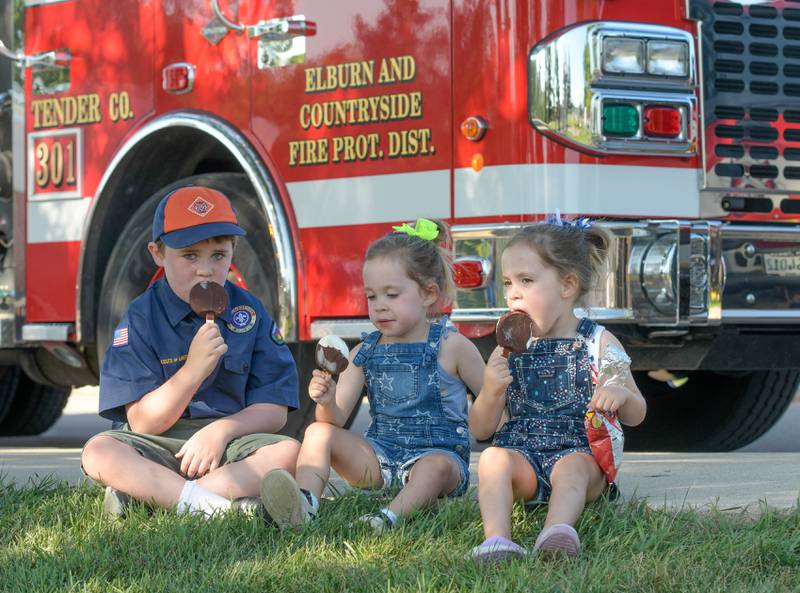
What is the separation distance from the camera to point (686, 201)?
18.2ft

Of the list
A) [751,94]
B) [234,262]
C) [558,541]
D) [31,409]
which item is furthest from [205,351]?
[31,409]

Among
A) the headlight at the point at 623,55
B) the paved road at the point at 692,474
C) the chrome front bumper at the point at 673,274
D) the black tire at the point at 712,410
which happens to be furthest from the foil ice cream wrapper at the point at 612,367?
the black tire at the point at 712,410

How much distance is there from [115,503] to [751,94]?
9.16ft

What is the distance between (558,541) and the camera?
3645mm

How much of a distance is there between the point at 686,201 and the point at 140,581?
276 centimetres

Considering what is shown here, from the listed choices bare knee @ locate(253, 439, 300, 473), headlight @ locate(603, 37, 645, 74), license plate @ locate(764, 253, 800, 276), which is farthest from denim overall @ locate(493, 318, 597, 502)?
license plate @ locate(764, 253, 800, 276)

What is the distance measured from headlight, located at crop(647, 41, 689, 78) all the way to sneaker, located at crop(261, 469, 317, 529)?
7.40 ft

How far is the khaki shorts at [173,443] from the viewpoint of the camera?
450 centimetres

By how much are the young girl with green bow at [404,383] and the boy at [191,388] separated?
0.21 meters

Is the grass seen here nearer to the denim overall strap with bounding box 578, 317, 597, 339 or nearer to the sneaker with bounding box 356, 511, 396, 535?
the sneaker with bounding box 356, 511, 396, 535

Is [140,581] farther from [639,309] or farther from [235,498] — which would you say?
[639,309]

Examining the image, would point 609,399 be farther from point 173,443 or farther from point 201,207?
point 201,207

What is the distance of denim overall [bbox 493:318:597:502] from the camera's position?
422 centimetres

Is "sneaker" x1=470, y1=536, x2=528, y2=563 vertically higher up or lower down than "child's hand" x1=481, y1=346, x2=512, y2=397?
lower down
